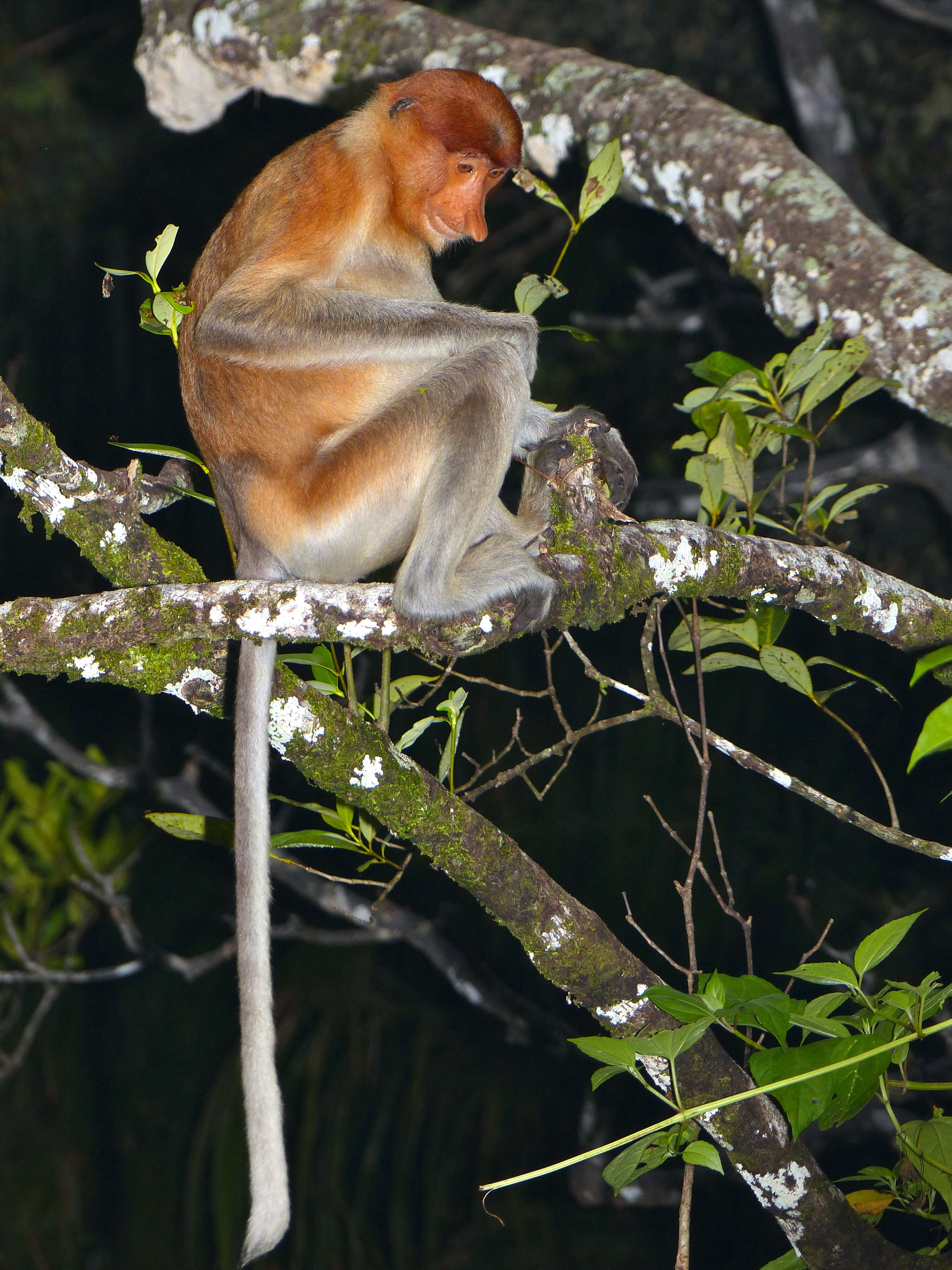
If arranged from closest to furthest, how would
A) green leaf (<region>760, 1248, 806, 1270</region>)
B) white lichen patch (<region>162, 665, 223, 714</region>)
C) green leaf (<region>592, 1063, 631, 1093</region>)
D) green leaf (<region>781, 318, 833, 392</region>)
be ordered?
green leaf (<region>592, 1063, 631, 1093</region>) < green leaf (<region>760, 1248, 806, 1270</region>) < white lichen patch (<region>162, 665, 223, 714</region>) < green leaf (<region>781, 318, 833, 392</region>)

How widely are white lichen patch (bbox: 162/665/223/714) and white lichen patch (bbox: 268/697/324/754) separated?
0.50ft

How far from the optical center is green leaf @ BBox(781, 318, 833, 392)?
6.39 ft

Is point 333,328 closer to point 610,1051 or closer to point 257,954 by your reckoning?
point 257,954

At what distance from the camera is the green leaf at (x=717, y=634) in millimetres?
A: 1917

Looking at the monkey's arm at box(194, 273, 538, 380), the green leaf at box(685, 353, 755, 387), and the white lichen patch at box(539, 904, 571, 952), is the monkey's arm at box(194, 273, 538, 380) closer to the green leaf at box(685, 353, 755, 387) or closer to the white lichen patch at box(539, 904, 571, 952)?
the green leaf at box(685, 353, 755, 387)

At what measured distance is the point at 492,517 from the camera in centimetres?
221

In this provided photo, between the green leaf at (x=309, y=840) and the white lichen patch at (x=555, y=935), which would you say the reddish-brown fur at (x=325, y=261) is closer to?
the green leaf at (x=309, y=840)

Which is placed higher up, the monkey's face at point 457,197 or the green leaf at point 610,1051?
the monkey's face at point 457,197

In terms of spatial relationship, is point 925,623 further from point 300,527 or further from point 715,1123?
point 300,527

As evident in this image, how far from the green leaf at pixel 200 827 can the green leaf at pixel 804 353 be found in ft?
4.14

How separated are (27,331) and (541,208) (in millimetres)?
2208

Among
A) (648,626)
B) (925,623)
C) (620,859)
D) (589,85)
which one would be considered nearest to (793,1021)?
(648,626)

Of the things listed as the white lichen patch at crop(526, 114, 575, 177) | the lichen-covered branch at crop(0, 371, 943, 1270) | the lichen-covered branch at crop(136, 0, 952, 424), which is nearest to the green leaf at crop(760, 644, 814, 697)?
the lichen-covered branch at crop(0, 371, 943, 1270)

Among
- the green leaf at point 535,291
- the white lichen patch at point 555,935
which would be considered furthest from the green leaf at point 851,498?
the white lichen patch at point 555,935
